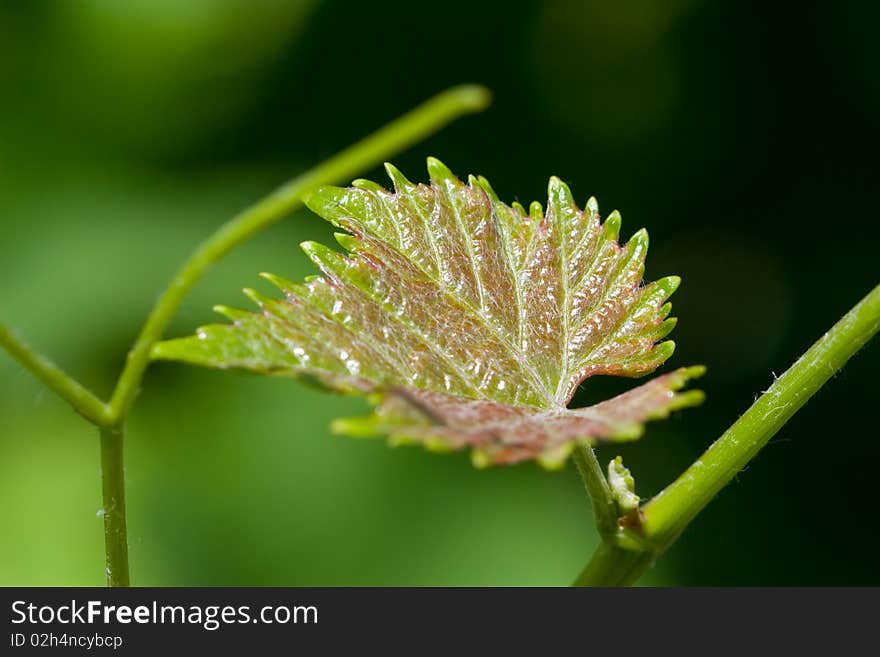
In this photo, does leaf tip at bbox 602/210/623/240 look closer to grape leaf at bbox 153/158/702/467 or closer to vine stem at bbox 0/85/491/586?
grape leaf at bbox 153/158/702/467

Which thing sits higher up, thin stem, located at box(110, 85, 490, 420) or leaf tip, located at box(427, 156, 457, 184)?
leaf tip, located at box(427, 156, 457, 184)

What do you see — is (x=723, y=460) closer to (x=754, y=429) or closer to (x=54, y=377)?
(x=754, y=429)

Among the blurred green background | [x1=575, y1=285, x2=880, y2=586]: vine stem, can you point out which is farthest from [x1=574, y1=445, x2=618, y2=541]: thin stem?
the blurred green background

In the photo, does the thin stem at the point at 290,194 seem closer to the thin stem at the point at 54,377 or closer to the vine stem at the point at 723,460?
the thin stem at the point at 54,377

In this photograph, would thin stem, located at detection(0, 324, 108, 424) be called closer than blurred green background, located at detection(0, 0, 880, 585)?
Yes

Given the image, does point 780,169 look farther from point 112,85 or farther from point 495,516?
point 112,85

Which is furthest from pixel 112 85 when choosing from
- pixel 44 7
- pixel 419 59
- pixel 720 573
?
pixel 720 573

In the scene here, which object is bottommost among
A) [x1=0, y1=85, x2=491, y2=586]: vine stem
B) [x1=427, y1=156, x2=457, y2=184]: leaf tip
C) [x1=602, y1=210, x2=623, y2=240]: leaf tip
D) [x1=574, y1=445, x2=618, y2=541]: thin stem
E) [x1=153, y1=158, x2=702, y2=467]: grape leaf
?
[x1=574, y1=445, x2=618, y2=541]: thin stem

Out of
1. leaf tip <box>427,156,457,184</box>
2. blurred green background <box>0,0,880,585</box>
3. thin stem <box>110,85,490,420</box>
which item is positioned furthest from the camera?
blurred green background <box>0,0,880,585</box>
